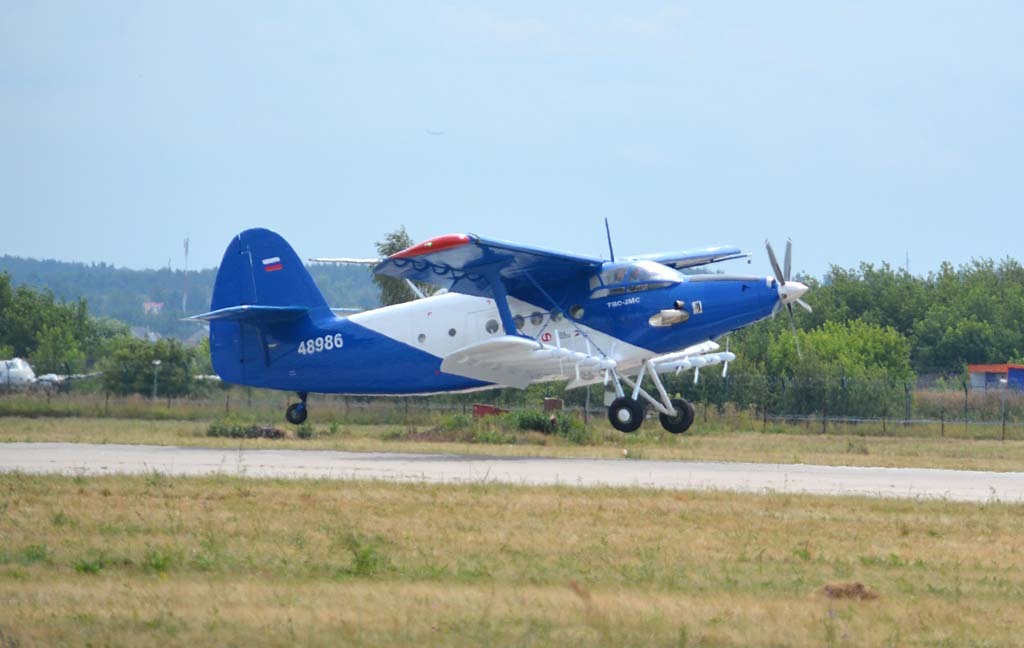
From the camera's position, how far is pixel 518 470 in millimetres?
23547

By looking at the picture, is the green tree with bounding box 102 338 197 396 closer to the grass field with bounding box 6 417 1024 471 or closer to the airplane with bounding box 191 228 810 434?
the grass field with bounding box 6 417 1024 471

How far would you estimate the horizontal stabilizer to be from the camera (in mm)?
31406

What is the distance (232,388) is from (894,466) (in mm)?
34824

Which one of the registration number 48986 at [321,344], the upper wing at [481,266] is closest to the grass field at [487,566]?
the upper wing at [481,266]

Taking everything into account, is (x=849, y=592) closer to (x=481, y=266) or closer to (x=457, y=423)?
(x=481, y=266)

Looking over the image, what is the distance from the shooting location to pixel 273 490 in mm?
19031

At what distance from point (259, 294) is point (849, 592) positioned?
72.1 ft

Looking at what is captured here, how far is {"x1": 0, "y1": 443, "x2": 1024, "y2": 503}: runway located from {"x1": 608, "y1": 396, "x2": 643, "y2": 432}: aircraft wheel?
2.02m

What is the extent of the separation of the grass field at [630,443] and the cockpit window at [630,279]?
131 inches

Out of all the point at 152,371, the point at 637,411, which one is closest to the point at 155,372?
the point at 152,371

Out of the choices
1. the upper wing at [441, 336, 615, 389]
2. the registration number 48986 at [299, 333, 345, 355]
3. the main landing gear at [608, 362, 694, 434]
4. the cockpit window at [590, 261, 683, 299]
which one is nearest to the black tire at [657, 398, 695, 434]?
the main landing gear at [608, 362, 694, 434]

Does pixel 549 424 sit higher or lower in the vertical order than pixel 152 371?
lower

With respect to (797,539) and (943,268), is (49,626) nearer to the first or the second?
(797,539)

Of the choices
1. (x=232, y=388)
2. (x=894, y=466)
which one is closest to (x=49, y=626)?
(x=894, y=466)
